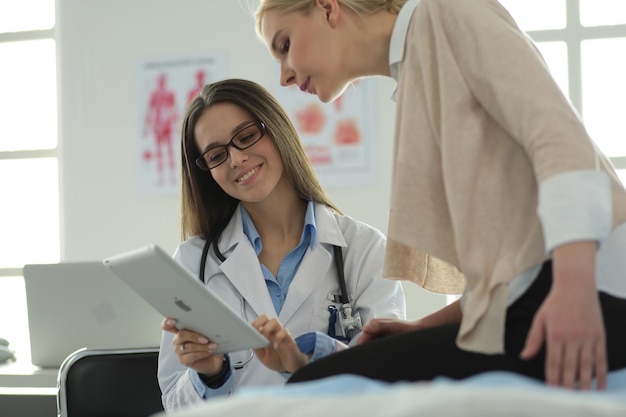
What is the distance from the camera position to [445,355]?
1168mm

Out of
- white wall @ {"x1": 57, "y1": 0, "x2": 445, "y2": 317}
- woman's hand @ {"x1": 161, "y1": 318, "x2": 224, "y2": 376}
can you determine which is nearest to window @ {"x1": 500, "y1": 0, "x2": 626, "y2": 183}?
white wall @ {"x1": 57, "y1": 0, "x2": 445, "y2": 317}

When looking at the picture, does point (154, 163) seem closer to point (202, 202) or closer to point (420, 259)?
point (202, 202)

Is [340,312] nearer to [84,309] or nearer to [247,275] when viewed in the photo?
[247,275]

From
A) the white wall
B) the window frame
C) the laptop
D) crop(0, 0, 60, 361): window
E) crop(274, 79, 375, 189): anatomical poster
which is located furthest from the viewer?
crop(0, 0, 60, 361): window

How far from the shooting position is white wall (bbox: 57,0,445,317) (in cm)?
504

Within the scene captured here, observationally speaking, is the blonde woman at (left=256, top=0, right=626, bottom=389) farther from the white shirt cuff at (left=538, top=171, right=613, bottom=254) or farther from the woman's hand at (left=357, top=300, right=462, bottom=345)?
the woman's hand at (left=357, top=300, right=462, bottom=345)

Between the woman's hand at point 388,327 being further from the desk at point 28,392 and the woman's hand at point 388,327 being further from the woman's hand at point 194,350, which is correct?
the desk at point 28,392

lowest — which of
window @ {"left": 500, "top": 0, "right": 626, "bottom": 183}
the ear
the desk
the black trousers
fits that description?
the desk

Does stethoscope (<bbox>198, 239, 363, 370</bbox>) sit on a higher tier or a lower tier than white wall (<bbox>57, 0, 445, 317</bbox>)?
lower

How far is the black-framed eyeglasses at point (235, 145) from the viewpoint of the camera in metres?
2.25

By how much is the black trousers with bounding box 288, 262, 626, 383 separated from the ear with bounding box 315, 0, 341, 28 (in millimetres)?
526

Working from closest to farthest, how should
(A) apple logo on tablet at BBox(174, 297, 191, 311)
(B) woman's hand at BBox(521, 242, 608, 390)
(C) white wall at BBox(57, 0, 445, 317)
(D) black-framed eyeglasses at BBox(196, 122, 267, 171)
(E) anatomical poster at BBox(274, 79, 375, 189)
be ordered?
(B) woman's hand at BBox(521, 242, 608, 390), (A) apple logo on tablet at BBox(174, 297, 191, 311), (D) black-framed eyeglasses at BBox(196, 122, 267, 171), (E) anatomical poster at BBox(274, 79, 375, 189), (C) white wall at BBox(57, 0, 445, 317)

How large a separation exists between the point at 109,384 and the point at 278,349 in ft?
2.40

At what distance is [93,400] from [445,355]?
133cm
